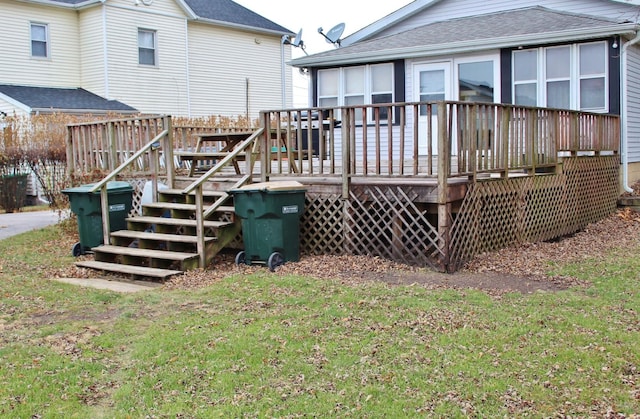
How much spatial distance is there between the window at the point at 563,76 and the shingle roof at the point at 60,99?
503 inches

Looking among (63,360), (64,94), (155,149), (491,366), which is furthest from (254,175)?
(64,94)

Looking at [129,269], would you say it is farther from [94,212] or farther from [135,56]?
[135,56]

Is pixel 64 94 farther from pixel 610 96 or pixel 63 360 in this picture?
pixel 63 360

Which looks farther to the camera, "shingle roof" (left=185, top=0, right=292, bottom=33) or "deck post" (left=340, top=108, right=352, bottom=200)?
"shingle roof" (left=185, top=0, right=292, bottom=33)

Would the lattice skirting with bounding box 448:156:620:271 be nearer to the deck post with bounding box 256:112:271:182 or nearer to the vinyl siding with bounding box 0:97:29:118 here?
the deck post with bounding box 256:112:271:182

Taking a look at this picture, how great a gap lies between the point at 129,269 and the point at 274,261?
1.79m

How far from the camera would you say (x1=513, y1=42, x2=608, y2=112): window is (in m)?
13.3

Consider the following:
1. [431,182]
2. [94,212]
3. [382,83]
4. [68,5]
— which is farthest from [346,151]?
[68,5]

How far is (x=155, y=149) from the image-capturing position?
10047 mm

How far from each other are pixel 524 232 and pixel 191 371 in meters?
6.40

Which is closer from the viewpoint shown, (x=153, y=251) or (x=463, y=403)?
(x=463, y=403)

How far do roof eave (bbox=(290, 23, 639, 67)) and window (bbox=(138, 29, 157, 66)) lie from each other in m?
9.58

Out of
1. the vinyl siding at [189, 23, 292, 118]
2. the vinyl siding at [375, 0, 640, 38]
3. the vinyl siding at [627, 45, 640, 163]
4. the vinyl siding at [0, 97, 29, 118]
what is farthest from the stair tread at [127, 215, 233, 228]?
the vinyl siding at [189, 23, 292, 118]

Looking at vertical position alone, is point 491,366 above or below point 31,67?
below
